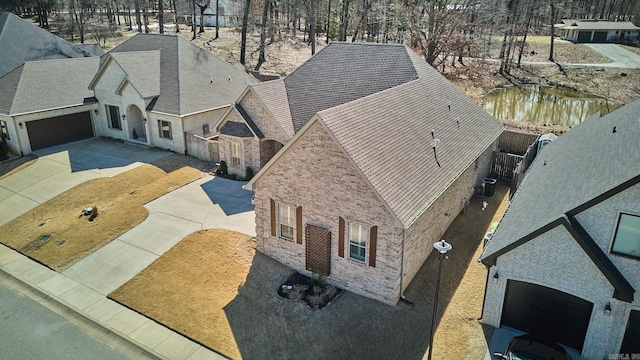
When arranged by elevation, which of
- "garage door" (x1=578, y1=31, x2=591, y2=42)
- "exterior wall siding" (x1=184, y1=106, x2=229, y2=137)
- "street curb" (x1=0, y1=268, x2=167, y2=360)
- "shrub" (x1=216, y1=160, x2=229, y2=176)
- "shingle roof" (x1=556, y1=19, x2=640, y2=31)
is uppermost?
"shingle roof" (x1=556, y1=19, x2=640, y2=31)

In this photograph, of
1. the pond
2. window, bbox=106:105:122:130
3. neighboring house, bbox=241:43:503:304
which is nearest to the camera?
neighboring house, bbox=241:43:503:304

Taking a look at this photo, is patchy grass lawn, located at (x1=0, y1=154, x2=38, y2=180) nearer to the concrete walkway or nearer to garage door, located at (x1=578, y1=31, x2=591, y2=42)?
the concrete walkway

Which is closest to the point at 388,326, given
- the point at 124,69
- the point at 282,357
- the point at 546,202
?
the point at 282,357

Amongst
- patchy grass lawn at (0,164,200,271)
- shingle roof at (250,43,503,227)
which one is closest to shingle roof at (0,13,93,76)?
patchy grass lawn at (0,164,200,271)

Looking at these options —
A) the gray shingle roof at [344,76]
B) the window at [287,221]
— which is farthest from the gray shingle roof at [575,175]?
→ the gray shingle roof at [344,76]

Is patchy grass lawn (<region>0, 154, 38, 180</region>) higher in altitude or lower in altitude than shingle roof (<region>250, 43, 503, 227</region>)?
lower

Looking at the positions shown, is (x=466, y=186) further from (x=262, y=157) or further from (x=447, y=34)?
(x=447, y=34)
